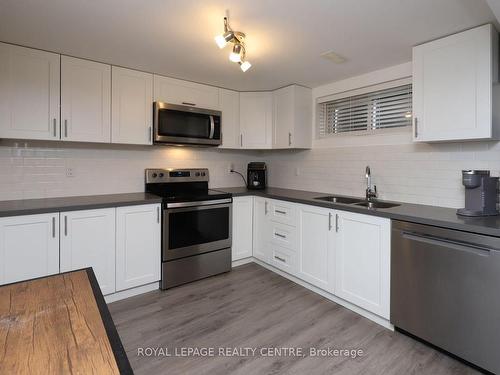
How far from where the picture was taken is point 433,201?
8.01ft

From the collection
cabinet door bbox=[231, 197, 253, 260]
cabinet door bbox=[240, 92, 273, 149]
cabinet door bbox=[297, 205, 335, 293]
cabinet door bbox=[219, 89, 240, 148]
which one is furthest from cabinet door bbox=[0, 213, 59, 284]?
cabinet door bbox=[240, 92, 273, 149]

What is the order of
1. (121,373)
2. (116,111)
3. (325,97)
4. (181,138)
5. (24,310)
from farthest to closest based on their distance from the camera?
(325,97) < (181,138) < (116,111) < (24,310) < (121,373)

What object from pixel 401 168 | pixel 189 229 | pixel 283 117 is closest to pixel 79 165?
pixel 189 229

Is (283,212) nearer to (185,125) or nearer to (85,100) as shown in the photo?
(185,125)

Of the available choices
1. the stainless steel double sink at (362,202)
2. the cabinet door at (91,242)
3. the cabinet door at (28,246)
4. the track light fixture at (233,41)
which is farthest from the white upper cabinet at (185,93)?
the stainless steel double sink at (362,202)

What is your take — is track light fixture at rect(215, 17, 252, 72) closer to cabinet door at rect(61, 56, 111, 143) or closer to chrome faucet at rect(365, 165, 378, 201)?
cabinet door at rect(61, 56, 111, 143)

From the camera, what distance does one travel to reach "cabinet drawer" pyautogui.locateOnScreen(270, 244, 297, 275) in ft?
9.69

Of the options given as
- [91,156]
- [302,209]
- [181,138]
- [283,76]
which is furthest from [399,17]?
[91,156]

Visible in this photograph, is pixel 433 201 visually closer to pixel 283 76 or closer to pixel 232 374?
pixel 283 76

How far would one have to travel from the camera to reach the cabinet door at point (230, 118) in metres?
3.51

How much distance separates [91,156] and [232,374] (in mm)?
2373

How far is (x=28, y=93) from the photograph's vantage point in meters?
2.37

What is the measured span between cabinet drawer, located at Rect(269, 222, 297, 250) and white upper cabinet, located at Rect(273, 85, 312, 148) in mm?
965

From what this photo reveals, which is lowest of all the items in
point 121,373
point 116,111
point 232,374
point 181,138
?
point 232,374
